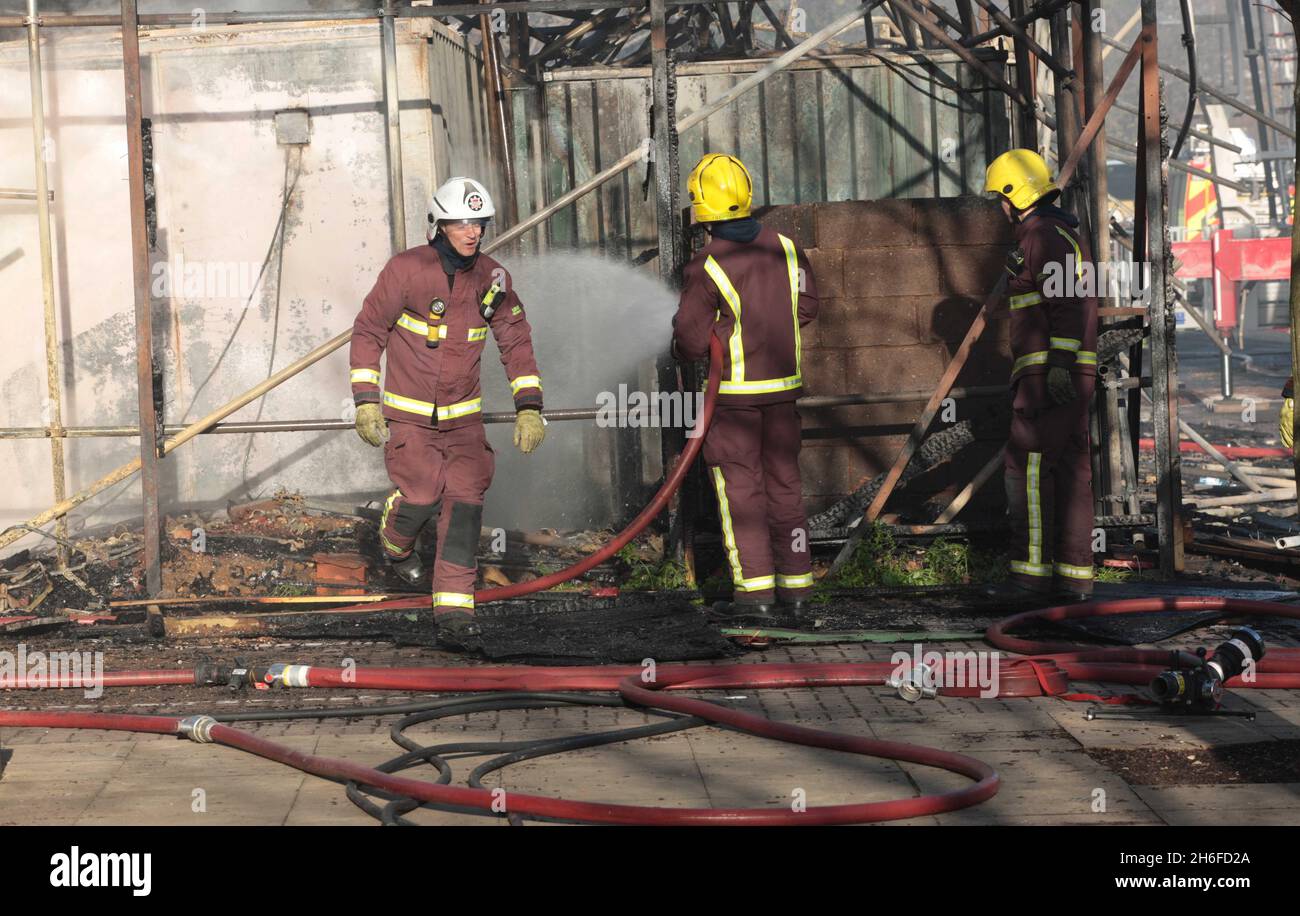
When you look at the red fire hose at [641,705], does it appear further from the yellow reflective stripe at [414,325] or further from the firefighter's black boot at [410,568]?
the yellow reflective stripe at [414,325]

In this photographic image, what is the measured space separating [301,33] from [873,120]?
3.84 meters

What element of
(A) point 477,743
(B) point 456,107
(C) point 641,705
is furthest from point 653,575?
(B) point 456,107

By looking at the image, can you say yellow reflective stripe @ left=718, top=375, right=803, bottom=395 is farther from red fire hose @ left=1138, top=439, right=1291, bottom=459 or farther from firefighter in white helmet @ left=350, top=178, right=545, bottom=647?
red fire hose @ left=1138, top=439, right=1291, bottom=459

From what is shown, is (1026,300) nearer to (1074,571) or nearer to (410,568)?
(1074,571)

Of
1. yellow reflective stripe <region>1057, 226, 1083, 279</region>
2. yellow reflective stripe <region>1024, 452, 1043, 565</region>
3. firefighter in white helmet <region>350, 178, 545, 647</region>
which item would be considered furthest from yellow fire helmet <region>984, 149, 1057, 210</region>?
firefighter in white helmet <region>350, 178, 545, 647</region>

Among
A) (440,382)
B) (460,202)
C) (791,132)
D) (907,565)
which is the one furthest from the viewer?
(791,132)

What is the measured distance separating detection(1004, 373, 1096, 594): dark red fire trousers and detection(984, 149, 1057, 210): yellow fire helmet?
838 mm

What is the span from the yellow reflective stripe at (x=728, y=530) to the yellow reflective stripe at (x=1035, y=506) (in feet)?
4.56

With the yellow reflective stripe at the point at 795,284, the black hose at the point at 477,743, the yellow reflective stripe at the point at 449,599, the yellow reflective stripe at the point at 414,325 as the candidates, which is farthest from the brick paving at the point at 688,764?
the yellow reflective stripe at the point at 795,284

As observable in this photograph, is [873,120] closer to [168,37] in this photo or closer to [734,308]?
[734,308]

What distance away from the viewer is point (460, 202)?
21.1ft

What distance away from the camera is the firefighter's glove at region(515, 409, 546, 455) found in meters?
6.66

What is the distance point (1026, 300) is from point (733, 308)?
140 cm

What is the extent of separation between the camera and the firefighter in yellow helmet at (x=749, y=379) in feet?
22.0
